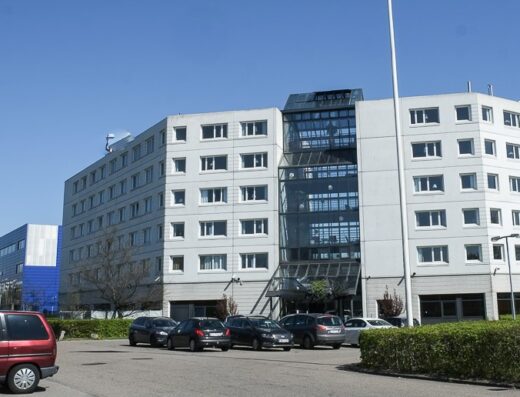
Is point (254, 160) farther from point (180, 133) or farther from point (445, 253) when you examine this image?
point (445, 253)

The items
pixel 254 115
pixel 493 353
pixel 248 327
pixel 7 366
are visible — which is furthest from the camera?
pixel 254 115

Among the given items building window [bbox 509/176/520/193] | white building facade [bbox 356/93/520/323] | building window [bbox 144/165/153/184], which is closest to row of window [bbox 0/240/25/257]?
building window [bbox 144/165/153/184]

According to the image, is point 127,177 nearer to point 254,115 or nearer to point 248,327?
point 254,115

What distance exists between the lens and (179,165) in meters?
56.3

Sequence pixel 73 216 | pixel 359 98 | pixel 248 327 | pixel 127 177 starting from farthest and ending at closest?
pixel 73 216 → pixel 127 177 → pixel 359 98 → pixel 248 327

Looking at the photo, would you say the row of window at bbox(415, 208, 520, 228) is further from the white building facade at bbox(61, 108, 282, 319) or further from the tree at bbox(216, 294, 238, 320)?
the tree at bbox(216, 294, 238, 320)

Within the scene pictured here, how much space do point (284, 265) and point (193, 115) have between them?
644 inches

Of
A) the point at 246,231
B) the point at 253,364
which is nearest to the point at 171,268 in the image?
the point at 246,231

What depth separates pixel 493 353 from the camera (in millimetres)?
13930

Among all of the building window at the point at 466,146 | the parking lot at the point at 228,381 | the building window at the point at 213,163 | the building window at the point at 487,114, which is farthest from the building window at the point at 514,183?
the parking lot at the point at 228,381

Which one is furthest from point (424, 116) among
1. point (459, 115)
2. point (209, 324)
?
point (209, 324)

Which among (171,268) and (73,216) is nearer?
(171,268)

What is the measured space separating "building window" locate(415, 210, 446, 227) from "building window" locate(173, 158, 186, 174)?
2107 cm

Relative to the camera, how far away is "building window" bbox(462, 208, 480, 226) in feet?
157
